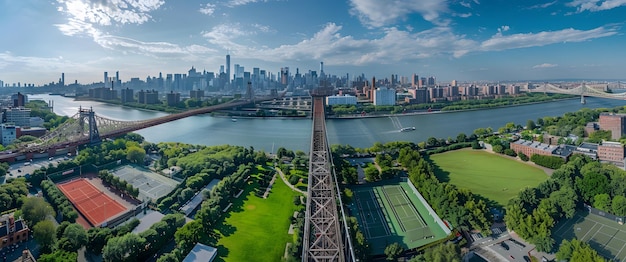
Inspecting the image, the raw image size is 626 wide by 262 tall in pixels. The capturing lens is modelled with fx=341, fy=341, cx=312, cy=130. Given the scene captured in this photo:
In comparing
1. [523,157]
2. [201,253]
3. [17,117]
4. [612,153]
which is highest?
[17,117]

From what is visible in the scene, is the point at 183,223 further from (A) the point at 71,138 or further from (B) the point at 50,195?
(A) the point at 71,138

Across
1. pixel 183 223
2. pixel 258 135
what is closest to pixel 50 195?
pixel 183 223

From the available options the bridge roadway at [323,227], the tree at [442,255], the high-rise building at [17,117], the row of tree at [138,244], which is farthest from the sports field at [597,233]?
the high-rise building at [17,117]

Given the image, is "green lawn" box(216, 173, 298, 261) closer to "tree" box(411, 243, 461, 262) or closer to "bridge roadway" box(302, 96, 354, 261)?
"bridge roadway" box(302, 96, 354, 261)

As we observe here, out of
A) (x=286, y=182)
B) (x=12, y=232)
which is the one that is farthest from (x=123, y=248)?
(x=286, y=182)

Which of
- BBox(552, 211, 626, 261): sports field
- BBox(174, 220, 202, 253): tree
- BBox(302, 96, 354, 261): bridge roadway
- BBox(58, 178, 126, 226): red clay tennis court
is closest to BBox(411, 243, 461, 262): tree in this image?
BBox(302, 96, 354, 261): bridge roadway

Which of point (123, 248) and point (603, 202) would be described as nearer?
point (123, 248)

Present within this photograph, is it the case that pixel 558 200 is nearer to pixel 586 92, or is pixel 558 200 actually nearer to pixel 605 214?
pixel 605 214
